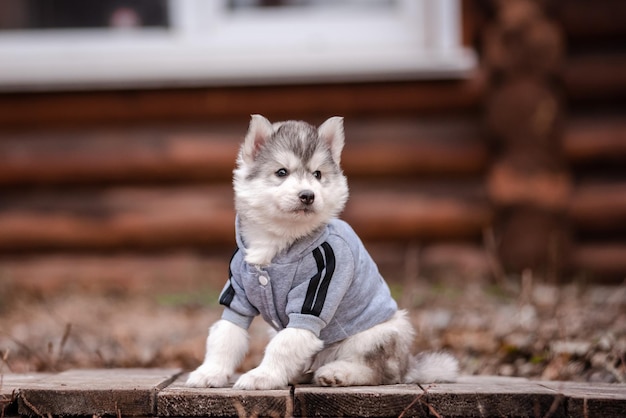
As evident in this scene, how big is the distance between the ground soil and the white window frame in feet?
5.03

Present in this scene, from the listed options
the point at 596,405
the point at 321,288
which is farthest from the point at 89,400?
the point at 596,405

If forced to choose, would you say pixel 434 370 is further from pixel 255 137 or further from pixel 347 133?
pixel 347 133

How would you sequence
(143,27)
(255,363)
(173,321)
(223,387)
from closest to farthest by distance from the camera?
(223,387), (255,363), (173,321), (143,27)

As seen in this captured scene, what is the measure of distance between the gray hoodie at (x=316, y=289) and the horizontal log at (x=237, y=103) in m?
3.23

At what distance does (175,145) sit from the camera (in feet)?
19.0

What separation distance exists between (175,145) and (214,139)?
30 centimetres

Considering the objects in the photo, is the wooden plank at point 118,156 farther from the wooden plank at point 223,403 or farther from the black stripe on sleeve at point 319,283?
the wooden plank at point 223,403

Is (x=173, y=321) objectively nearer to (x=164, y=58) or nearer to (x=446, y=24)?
(x=164, y=58)

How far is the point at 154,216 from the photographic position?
582 centimetres

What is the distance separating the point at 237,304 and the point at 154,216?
3418 mm

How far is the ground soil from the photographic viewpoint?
3.38 m

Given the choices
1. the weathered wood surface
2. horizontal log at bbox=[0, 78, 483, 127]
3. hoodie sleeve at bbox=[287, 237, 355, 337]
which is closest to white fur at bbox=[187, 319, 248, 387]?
the weathered wood surface

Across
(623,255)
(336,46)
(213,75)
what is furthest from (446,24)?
(623,255)

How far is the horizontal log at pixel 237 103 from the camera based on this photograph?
5.68 m
